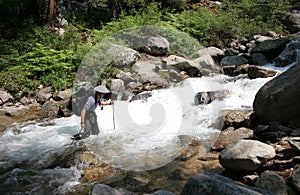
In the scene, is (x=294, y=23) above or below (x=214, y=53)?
above

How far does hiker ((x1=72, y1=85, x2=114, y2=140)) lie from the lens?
6.86 meters

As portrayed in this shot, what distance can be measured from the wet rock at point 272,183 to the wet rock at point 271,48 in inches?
401

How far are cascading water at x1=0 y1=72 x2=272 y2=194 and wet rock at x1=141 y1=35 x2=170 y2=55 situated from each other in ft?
10.1

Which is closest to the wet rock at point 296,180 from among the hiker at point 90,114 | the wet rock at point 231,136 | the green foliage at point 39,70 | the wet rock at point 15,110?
the wet rock at point 231,136

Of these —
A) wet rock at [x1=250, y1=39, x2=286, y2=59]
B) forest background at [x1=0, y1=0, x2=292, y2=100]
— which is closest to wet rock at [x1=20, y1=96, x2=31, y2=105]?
forest background at [x1=0, y1=0, x2=292, y2=100]

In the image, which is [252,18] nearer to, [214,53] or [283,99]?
[214,53]

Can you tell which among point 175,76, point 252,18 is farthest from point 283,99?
point 252,18

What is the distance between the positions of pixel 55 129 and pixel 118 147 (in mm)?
2291

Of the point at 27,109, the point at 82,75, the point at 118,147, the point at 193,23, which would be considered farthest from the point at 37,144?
the point at 193,23

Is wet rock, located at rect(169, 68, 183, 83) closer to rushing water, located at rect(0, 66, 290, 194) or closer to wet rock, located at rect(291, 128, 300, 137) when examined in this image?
rushing water, located at rect(0, 66, 290, 194)

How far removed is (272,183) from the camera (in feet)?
15.0

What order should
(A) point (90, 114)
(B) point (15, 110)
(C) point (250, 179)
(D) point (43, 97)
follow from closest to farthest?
(C) point (250, 179)
(A) point (90, 114)
(B) point (15, 110)
(D) point (43, 97)

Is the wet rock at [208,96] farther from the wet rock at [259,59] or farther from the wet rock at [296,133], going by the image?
the wet rock at [259,59]

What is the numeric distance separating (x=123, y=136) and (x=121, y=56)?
5105mm
